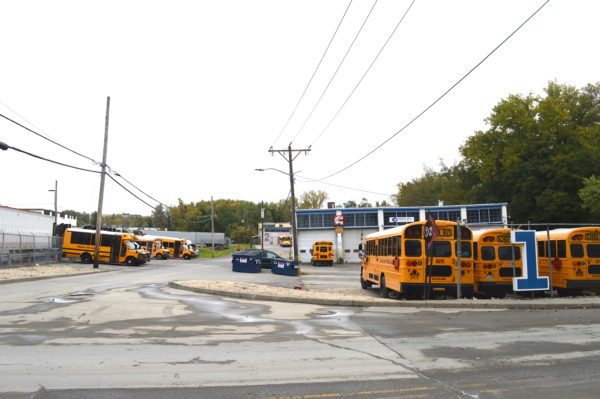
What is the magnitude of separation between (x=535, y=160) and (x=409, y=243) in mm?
43004

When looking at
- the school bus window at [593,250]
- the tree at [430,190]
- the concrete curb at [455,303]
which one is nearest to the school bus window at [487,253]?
the concrete curb at [455,303]

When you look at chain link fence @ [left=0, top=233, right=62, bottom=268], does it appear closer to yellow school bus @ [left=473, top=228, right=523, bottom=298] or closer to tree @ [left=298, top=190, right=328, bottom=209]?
yellow school bus @ [left=473, top=228, right=523, bottom=298]

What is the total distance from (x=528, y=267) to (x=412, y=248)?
3785 mm

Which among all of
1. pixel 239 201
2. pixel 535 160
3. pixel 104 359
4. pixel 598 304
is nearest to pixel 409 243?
pixel 598 304

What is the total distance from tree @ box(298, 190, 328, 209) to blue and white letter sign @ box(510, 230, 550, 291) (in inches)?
3807

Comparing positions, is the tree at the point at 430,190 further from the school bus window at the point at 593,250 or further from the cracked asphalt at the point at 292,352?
the cracked asphalt at the point at 292,352

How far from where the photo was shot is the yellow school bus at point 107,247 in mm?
40219

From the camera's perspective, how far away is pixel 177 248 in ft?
203

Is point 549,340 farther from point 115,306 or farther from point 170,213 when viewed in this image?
point 170,213

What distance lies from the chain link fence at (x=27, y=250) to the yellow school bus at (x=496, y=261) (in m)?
26.2

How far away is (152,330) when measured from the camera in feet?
31.7

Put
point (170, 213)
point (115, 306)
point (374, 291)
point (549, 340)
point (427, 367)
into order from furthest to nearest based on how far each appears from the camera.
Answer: point (170, 213)
point (374, 291)
point (115, 306)
point (549, 340)
point (427, 367)

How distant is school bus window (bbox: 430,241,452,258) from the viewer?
1528 cm

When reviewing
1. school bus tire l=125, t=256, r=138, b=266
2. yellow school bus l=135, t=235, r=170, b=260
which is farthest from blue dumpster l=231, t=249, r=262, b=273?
yellow school bus l=135, t=235, r=170, b=260
